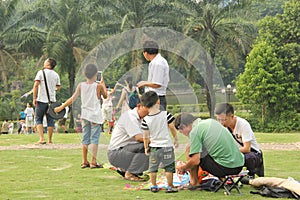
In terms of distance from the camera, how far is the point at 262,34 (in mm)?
37094

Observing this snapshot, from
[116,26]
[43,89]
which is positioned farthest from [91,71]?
[116,26]

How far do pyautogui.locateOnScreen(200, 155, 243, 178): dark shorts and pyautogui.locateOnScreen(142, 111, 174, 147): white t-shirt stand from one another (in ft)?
1.69

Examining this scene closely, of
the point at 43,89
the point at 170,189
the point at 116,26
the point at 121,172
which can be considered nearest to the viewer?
the point at 170,189

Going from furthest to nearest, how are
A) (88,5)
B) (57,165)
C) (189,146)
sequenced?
(88,5) < (57,165) < (189,146)

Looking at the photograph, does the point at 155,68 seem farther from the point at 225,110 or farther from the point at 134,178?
the point at 134,178

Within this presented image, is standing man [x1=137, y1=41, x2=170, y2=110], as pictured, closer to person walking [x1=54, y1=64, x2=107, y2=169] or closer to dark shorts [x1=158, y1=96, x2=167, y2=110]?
dark shorts [x1=158, y1=96, x2=167, y2=110]

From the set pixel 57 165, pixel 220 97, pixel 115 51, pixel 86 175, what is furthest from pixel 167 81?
pixel 115 51

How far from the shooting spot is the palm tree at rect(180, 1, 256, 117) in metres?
36.0

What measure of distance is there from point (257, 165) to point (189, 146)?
1201 mm

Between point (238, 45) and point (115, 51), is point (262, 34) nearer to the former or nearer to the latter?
point (238, 45)

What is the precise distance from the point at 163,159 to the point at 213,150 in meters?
0.67

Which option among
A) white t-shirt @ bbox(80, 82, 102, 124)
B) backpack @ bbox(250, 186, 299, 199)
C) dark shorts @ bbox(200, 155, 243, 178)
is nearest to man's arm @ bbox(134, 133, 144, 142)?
dark shorts @ bbox(200, 155, 243, 178)

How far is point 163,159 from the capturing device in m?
7.39

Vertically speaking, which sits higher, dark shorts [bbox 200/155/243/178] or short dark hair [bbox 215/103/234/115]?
short dark hair [bbox 215/103/234/115]
